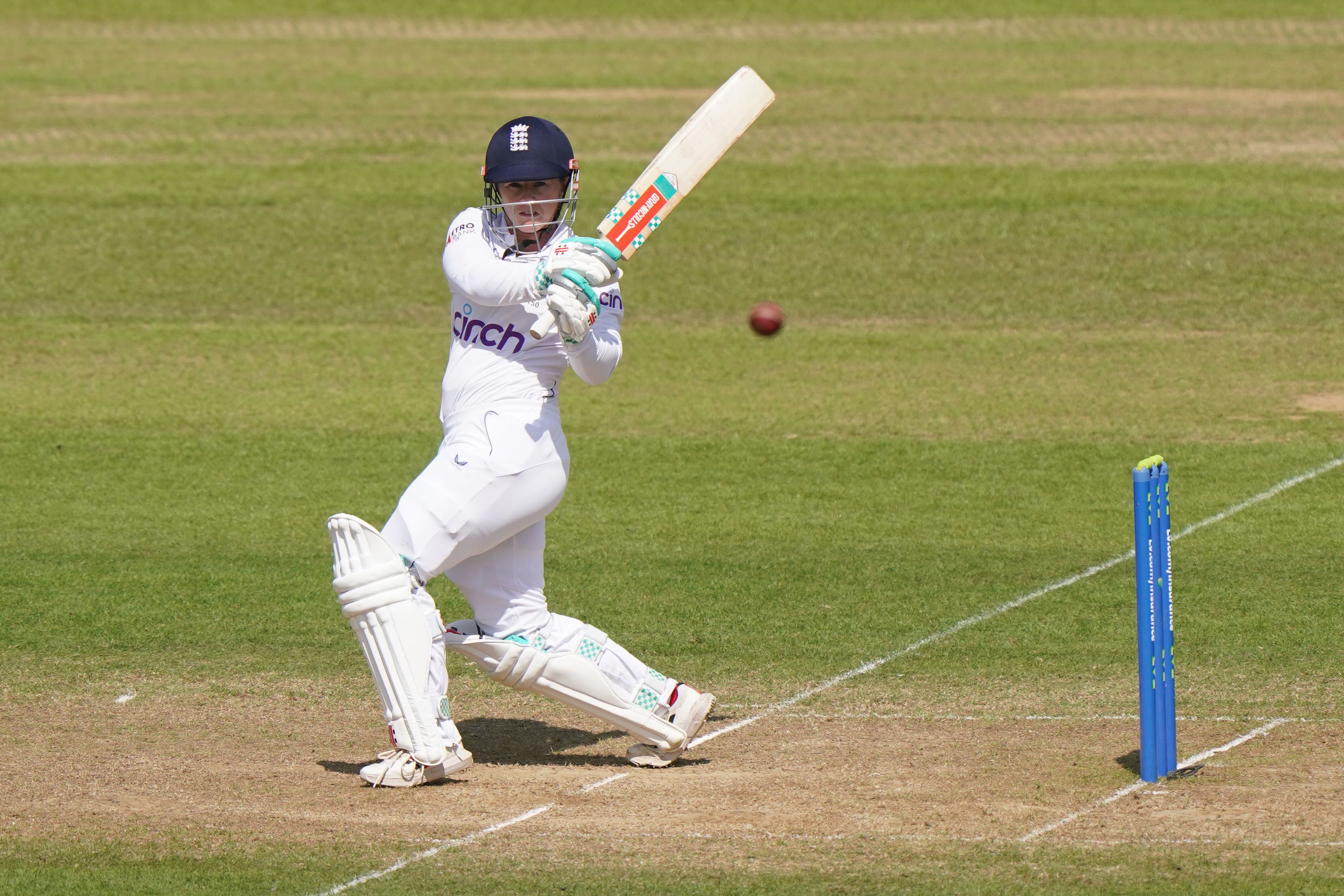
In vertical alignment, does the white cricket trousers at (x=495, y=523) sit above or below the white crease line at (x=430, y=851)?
above

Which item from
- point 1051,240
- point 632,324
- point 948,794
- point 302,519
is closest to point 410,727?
point 948,794

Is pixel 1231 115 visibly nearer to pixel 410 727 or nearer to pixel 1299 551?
pixel 1299 551

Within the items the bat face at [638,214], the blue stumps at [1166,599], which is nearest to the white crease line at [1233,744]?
the blue stumps at [1166,599]

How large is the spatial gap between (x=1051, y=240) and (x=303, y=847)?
11877 millimetres

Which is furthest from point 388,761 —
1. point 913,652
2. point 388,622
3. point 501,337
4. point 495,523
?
point 913,652

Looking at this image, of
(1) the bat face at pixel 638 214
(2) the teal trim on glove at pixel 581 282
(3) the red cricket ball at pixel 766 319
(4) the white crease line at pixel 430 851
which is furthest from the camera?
(3) the red cricket ball at pixel 766 319

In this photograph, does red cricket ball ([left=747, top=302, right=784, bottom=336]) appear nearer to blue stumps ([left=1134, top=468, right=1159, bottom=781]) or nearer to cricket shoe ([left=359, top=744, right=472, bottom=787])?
blue stumps ([left=1134, top=468, right=1159, bottom=781])

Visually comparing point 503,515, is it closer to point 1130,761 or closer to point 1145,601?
point 1145,601

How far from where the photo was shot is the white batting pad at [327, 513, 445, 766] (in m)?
6.13

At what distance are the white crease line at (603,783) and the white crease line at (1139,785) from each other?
4.88 ft

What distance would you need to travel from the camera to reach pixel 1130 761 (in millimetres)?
6398

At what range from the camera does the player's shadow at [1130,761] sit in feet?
20.7

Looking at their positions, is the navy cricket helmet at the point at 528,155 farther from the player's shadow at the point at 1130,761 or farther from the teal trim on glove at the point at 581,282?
the player's shadow at the point at 1130,761

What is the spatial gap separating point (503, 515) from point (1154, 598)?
2.21 meters
